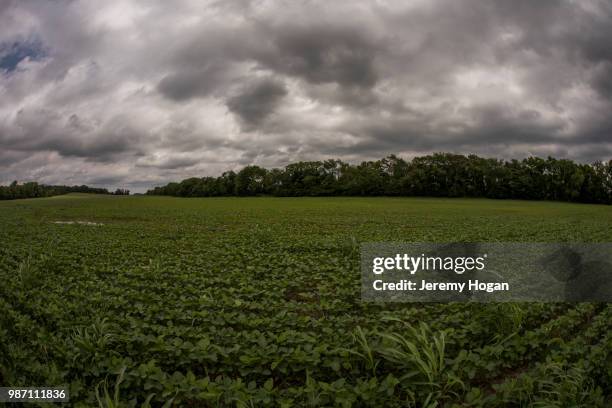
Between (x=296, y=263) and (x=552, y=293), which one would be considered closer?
(x=552, y=293)

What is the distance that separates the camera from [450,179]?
298ft

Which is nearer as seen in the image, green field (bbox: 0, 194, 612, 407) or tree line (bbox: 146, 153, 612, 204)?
green field (bbox: 0, 194, 612, 407)

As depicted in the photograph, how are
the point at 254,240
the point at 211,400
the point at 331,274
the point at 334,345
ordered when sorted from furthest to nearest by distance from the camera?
the point at 254,240, the point at 331,274, the point at 334,345, the point at 211,400

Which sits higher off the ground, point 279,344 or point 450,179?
point 450,179

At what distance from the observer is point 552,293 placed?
797 centimetres

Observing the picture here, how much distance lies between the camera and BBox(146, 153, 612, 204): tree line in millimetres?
84438

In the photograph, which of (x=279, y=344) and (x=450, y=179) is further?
(x=450, y=179)

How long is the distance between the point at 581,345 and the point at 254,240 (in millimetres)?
11171

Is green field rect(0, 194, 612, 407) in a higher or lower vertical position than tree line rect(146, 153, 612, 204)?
lower

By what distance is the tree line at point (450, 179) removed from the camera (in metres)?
84.4

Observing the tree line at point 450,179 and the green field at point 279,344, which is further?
the tree line at point 450,179

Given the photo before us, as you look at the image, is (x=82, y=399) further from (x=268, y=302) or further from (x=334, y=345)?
(x=268, y=302)

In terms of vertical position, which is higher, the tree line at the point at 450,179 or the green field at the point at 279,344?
the tree line at the point at 450,179

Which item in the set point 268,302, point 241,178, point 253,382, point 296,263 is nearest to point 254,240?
point 296,263
